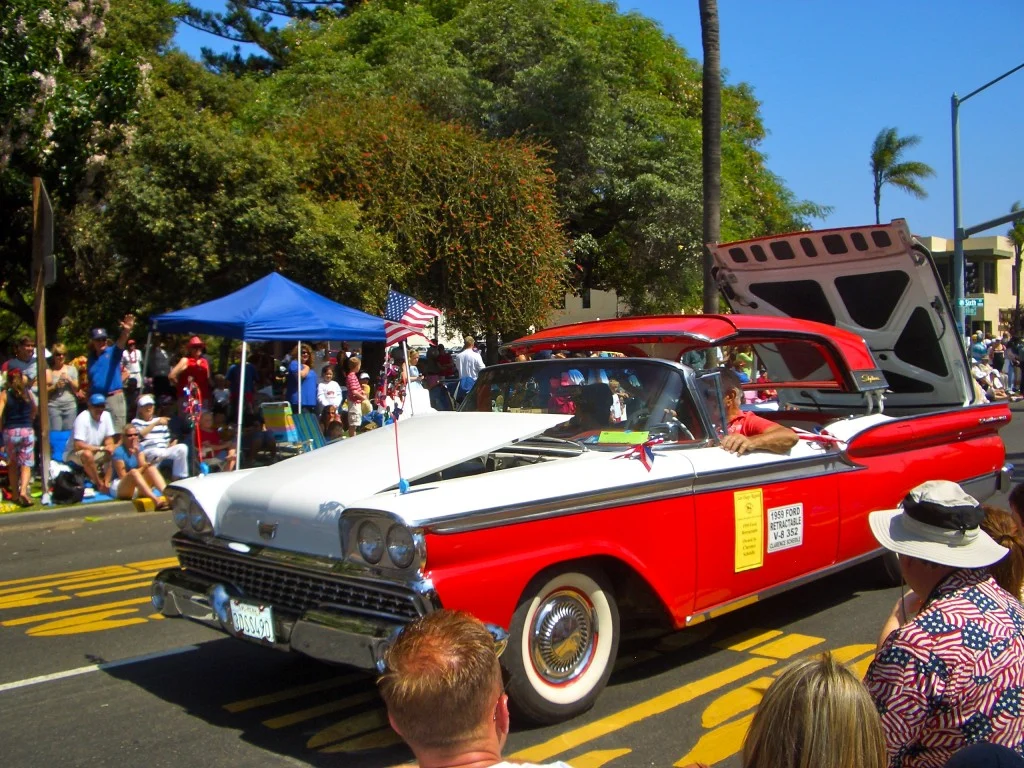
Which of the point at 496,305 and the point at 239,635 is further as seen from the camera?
the point at 496,305

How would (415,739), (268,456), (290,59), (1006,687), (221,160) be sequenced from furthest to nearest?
1. (290,59)
2. (221,160)
3. (268,456)
4. (1006,687)
5. (415,739)

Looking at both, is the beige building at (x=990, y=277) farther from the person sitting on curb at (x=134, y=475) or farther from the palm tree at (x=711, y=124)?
the person sitting on curb at (x=134, y=475)

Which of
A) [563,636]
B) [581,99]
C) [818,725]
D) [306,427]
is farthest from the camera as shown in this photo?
[581,99]

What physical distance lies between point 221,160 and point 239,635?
1197 cm

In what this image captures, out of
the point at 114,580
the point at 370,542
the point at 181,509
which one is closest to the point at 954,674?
the point at 370,542

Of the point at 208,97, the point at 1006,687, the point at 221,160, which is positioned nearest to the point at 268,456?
the point at 221,160

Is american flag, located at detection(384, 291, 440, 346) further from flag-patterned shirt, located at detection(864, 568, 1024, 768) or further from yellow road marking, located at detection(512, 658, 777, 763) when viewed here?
flag-patterned shirt, located at detection(864, 568, 1024, 768)

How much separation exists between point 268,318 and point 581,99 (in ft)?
45.3

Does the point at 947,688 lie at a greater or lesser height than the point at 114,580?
greater

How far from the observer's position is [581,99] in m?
23.5

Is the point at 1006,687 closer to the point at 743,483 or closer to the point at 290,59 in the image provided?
the point at 743,483

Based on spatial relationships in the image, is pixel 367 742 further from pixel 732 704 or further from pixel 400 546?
pixel 732 704

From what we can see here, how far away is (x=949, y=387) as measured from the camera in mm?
7766

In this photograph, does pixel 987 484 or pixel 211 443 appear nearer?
pixel 987 484
